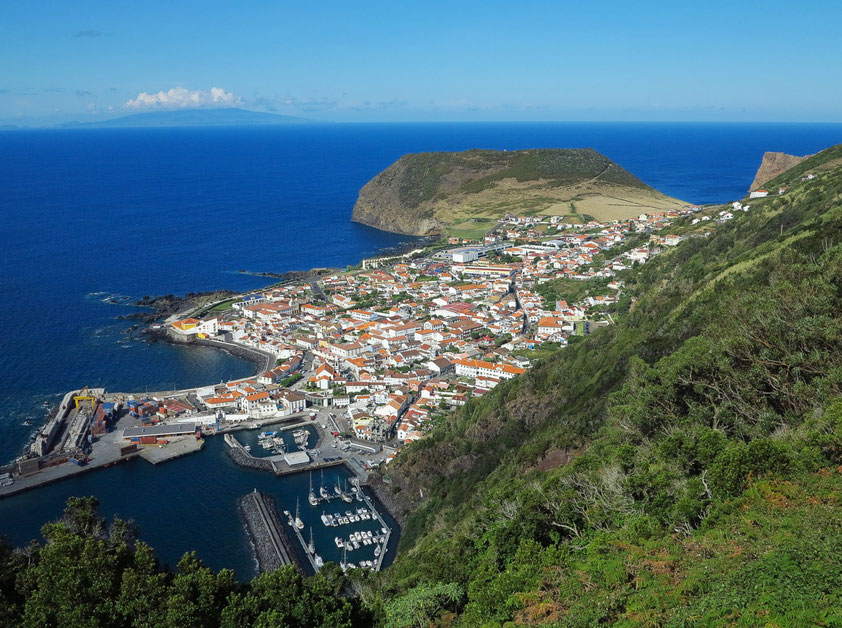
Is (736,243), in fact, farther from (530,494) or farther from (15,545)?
(15,545)

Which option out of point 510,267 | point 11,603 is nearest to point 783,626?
point 11,603

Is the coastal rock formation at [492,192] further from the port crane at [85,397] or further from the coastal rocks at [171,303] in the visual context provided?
the port crane at [85,397]

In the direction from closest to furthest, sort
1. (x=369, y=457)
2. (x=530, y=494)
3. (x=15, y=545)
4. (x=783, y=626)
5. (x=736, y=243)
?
(x=783, y=626) < (x=530, y=494) < (x=15, y=545) < (x=369, y=457) < (x=736, y=243)

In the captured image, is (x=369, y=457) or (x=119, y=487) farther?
(x=369, y=457)

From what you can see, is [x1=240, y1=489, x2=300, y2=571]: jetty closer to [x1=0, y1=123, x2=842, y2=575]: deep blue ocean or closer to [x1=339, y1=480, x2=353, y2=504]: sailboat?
[x1=0, y1=123, x2=842, y2=575]: deep blue ocean

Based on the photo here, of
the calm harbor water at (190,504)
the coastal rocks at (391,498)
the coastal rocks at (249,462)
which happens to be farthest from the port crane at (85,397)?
the coastal rocks at (391,498)

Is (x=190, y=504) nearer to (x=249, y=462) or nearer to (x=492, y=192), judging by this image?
(x=249, y=462)

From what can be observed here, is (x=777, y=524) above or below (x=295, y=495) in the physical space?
above
